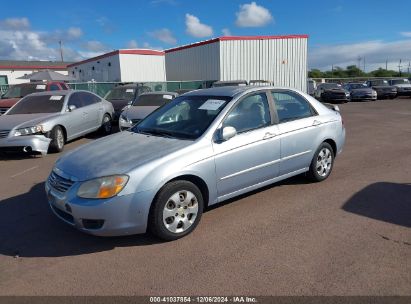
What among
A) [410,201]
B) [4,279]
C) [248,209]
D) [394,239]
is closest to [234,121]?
[248,209]

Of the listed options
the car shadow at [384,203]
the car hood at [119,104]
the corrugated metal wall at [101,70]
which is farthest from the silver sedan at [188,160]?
the corrugated metal wall at [101,70]

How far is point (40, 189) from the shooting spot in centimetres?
581

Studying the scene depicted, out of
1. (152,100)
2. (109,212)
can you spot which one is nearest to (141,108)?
(152,100)

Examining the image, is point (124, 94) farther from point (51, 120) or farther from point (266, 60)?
point (266, 60)

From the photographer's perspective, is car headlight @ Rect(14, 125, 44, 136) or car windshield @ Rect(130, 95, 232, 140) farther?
car headlight @ Rect(14, 125, 44, 136)

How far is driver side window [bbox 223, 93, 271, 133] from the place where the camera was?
14.9 ft

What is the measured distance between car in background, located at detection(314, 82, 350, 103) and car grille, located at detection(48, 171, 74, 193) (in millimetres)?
22902

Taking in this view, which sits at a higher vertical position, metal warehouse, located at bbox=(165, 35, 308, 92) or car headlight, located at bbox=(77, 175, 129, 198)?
metal warehouse, located at bbox=(165, 35, 308, 92)

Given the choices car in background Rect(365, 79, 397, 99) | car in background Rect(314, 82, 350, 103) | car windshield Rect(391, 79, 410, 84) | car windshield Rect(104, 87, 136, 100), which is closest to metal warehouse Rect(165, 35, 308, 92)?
car in background Rect(314, 82, 350, 103)

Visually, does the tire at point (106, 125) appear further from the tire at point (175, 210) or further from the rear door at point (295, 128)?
the tire at point (175, 210)

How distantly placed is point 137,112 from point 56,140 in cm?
256

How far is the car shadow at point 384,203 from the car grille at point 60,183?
3.30 m

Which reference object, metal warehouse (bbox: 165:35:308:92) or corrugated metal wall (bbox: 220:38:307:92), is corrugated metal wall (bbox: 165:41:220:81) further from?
corrugated metal wall (bbox: 220:38:307:92)

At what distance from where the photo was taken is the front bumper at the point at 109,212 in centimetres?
355
